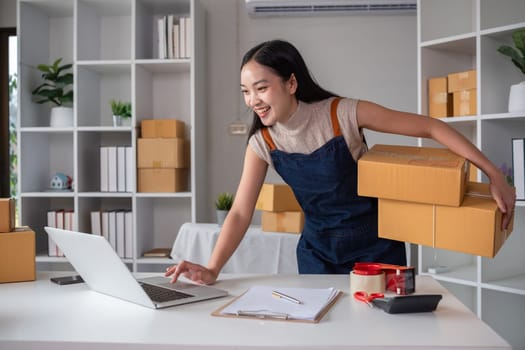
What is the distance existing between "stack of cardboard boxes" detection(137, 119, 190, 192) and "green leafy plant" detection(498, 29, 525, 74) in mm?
1928

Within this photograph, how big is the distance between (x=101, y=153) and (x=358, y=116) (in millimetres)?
2306

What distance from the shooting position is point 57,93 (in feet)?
12.2

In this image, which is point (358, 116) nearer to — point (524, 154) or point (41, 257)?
point (524, 154)

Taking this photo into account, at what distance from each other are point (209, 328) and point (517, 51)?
2265 millimetres

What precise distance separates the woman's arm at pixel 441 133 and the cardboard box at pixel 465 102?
4.29 ft

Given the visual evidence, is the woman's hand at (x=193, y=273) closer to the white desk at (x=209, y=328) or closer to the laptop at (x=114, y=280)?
the laptop at (x=114, y=280)

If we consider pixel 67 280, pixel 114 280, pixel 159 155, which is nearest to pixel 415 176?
pixel 114 280

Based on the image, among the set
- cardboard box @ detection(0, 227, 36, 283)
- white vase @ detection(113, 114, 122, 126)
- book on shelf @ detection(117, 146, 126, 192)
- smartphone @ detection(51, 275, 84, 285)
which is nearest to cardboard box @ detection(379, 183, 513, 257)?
smartphone @ detection(51, 275, 84, 285)

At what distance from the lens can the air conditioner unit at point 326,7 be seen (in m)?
3.58

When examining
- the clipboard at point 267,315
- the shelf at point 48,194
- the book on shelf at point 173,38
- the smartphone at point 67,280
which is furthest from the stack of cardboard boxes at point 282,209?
the clipboard at point 267,315

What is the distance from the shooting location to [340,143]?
177 cm

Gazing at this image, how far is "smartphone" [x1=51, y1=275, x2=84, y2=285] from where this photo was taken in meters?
1.59

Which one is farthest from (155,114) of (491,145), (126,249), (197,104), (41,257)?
(491,145)

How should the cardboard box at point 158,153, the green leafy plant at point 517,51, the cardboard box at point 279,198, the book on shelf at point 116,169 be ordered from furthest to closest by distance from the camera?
1. the book on shelf at point 116,169
2. the cardboard box at point 158,153
3. the cardboard box at point 279,198
4. the green leafy plant at point 517,51
